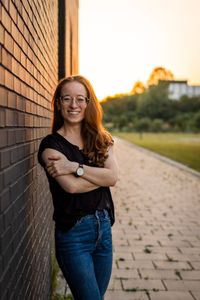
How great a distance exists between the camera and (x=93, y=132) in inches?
98.9

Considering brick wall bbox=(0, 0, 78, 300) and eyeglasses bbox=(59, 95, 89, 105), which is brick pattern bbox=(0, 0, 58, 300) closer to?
brick wall bbox=(0, 0, 78, 300)

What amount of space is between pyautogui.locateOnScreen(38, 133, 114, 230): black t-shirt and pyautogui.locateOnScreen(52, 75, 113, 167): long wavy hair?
0.20 feet

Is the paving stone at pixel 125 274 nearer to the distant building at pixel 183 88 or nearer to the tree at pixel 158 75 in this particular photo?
the tree at pixel 158 75

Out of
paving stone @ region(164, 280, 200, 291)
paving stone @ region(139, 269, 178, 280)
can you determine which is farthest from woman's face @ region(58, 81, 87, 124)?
paving stone @ region(139, 269, 178, 280)

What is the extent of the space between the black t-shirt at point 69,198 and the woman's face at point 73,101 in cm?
14

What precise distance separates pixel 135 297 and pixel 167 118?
8619 centimetres

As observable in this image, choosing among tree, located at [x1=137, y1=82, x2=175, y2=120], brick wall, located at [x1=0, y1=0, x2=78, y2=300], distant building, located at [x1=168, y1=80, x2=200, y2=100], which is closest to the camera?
brick wall, located at [x1=0, y1=0, x2=78, y2=300]

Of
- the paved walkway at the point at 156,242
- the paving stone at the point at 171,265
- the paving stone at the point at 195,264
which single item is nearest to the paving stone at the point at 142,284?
the paved walkway at the point at 156,242

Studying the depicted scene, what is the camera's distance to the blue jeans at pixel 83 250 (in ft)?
7.62

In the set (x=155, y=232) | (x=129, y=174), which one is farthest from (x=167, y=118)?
(x=155, y=232)

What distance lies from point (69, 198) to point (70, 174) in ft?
0.46

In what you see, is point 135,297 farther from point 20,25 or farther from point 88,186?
point 20,25

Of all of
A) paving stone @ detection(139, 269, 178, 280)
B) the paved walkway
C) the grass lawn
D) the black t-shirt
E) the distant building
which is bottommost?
the grass lawn

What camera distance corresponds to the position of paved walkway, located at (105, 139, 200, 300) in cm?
445
